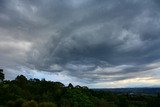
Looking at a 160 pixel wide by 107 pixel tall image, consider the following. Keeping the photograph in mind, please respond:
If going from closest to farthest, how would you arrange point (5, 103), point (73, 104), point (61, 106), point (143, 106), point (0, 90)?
point (5, 103), point (61, 106), point (0, 90), point (73, 104), point (143, 106)

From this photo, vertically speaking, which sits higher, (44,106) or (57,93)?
(57,93)

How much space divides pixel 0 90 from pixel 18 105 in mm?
27084

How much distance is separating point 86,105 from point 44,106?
4552 cm

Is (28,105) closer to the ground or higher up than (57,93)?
closer to the ground

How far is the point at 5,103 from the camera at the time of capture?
A: 133125mm

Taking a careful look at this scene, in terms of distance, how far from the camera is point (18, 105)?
129m

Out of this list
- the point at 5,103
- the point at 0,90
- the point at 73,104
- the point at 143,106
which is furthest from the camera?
the point at 143,106

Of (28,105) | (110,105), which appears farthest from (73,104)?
(28,105)

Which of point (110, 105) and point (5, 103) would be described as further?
point (110, 105)

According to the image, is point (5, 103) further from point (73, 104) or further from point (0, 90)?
point (73, 104)

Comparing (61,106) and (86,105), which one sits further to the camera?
(86,105)

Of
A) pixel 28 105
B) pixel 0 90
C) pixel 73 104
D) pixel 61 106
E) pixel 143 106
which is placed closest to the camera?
pixel 28 105

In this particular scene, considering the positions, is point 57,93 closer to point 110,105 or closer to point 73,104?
point 73,104

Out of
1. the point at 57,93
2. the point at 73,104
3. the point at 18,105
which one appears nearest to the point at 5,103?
the point at 18,105
